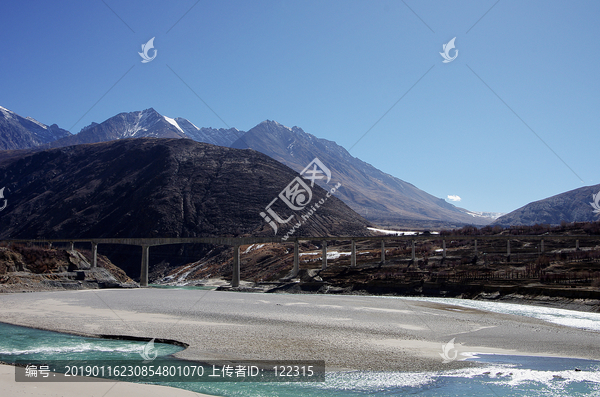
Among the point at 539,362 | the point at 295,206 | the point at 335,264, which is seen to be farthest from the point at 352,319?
the point at 295,206

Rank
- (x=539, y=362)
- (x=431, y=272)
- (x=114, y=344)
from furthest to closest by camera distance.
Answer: (x=431, y=272), (x=114, y=344), (x=539, y=362)

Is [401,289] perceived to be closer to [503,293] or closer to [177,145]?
[503,293]

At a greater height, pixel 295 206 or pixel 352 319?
pixel 295 206

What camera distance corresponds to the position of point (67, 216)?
15675cm

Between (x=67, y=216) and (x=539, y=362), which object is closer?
(x=539, y=362)

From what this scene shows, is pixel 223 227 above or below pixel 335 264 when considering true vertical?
above

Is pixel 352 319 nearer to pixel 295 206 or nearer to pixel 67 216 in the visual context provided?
pixel 295 206

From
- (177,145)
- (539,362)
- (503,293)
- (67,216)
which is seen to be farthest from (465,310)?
(177,145)

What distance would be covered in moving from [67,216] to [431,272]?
137680mm

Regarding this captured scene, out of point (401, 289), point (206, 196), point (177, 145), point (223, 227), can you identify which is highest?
point (177, 145)

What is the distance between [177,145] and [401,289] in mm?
151398

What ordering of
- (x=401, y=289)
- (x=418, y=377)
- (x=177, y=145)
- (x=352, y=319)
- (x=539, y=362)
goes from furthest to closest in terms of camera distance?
(x=177, y=145), (x=401, y=289), (x=352, y=319), (x=539, y=362), (x=418, y=377)

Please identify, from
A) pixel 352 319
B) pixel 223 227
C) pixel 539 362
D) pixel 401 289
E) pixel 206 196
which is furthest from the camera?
pixel 206 196

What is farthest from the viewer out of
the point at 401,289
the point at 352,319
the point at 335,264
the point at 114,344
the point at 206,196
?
the point at 206,196
